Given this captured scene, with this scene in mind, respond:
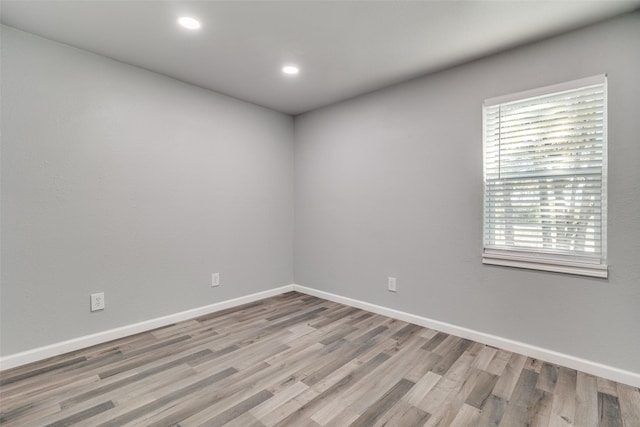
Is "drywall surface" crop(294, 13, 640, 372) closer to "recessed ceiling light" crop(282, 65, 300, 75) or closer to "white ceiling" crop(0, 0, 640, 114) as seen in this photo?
"white ceiling" crop(0, 0, 640, 114)

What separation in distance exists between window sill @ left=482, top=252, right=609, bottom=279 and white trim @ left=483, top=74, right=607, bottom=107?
1.22m

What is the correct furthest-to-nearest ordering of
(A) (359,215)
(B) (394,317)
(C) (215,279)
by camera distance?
(A) (359,215) < (C) (215,279) < (B) (394,317)

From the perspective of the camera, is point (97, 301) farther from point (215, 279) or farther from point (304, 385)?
point (304, 385)

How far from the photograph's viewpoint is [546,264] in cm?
230

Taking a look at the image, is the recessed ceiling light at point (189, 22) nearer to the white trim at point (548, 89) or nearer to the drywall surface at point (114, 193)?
the drywall surface at point (114, 193)

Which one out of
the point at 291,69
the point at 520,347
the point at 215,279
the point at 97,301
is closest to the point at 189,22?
the point at 291,69

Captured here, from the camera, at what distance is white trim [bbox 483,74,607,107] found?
6.89 feet

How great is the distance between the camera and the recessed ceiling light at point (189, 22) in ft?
6.67

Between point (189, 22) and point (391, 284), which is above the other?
point (189, 22)

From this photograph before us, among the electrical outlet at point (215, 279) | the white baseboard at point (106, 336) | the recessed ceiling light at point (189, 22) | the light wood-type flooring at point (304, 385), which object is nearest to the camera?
the light wood-type flooring at point (304, 385)

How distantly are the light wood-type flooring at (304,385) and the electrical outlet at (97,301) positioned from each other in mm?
310

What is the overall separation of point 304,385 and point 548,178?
227 centimetres

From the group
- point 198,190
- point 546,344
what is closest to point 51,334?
point 198,190

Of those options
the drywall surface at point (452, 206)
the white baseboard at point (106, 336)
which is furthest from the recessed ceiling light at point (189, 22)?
the white baseboard at point (106, 336)
